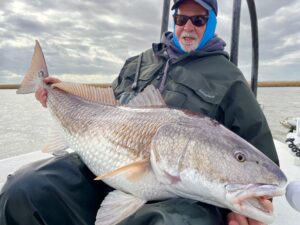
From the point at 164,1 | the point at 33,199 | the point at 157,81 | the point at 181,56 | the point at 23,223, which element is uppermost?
the point at 164,1

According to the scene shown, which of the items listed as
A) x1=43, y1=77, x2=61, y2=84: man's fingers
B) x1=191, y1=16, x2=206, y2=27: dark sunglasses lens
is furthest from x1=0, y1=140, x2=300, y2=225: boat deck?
x1=191, y1=16, x2=206, y2=27: dark sunglasses lens

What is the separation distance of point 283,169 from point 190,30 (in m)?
1.86

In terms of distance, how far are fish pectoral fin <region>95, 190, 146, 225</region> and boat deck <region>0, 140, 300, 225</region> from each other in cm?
124

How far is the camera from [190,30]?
9.30 ft

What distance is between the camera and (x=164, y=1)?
401 cm

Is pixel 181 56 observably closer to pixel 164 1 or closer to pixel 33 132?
pixel 164 1

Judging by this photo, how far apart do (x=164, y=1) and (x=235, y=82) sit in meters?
1.92

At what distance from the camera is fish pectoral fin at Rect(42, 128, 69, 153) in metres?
2.60

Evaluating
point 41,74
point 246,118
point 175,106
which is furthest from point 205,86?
point 41,74

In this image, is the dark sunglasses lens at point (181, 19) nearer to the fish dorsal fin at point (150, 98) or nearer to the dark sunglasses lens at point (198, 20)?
the dark sunglasses lens at point (198, 20)

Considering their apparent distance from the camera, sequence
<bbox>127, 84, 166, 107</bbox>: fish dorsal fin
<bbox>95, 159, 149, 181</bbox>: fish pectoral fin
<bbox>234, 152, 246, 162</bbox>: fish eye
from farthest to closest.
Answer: <bbox>127, 84, 166, 107</bbox>: fish dorsal fin, <bbox>95, 159, 149, 181</bbox>: fish pectoral fin, <bbox>234, 152, 246, 162</bbox>: fish eye

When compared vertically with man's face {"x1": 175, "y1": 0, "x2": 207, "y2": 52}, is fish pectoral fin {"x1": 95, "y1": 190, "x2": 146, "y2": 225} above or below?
below

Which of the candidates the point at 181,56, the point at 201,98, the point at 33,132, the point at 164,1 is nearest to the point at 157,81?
the point at 181,56

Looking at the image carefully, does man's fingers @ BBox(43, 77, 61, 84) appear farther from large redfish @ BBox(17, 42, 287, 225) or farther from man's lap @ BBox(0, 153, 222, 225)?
man's lap @ BBox(0, 153, 222, 225)
